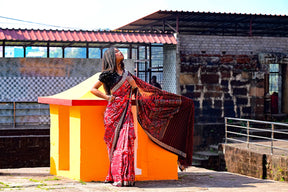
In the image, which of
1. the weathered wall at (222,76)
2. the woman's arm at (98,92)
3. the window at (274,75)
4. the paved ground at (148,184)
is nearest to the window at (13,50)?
the weathered wall at (222,76)

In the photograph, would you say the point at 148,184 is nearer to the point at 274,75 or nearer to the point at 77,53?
the point at 274,75

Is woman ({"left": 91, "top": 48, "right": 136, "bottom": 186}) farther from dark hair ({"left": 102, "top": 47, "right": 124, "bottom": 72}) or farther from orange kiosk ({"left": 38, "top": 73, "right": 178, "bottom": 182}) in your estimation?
orange kiosk ({"left": 38, "top": 73, "right": 178, "bottom": 182})

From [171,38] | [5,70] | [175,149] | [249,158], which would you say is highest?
[171,38]

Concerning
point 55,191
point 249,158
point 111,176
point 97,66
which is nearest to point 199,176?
point 111,176

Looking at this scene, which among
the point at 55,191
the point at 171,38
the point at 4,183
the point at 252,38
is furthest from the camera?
the point at 252,38

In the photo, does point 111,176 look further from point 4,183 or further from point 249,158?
point 249,158

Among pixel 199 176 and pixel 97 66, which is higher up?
pixel 97 66

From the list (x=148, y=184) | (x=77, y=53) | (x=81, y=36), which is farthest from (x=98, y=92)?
(x=77, y=53)

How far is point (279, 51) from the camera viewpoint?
18.3 metres

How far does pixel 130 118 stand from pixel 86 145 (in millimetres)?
712

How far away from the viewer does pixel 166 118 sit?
8219 millimetres

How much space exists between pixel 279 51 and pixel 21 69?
8.42 meters

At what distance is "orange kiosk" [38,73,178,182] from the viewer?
7598 mm

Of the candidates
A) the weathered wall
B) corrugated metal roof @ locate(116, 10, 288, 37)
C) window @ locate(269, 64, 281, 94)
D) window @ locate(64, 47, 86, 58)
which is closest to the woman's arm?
corrugated metal roof @ locate(116, 10, 288, 37)
